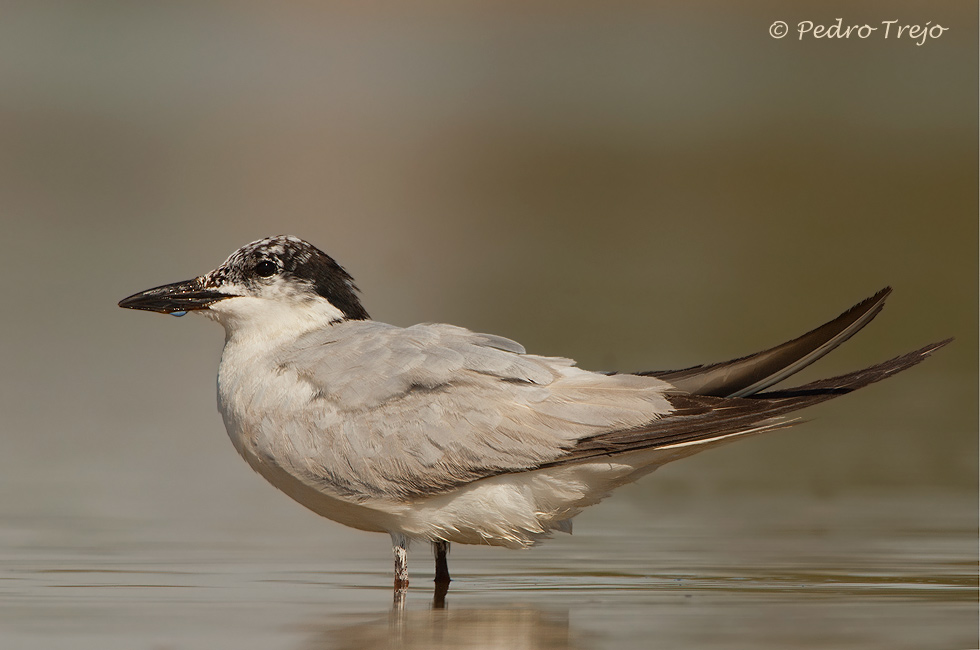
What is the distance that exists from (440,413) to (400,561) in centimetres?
76

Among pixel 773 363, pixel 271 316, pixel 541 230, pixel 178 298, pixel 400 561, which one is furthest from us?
pixel 541 230

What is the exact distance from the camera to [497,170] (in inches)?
1056

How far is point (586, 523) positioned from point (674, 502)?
756 millimetres

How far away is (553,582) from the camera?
728cm

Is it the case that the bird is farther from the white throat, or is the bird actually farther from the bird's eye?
the bird's eye

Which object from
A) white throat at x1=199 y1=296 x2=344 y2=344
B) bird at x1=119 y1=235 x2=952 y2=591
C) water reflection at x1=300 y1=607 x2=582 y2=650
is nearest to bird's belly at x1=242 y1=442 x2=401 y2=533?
bird at x1=119 y1=235 x2=952 y2=591

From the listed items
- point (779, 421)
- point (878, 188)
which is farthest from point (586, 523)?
point (878, 188)

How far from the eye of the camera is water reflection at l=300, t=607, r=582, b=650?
19.6 ft

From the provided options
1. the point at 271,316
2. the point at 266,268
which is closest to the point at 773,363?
the point at 271,316

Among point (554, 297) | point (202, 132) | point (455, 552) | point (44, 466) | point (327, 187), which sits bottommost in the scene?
point (455, 552)

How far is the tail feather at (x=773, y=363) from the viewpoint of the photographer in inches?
266

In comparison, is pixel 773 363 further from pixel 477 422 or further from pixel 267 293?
pixel 267 293

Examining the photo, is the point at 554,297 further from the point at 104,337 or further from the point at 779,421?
the point at 779,421

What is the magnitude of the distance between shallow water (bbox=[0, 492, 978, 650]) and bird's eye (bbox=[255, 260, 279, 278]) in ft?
4.74
